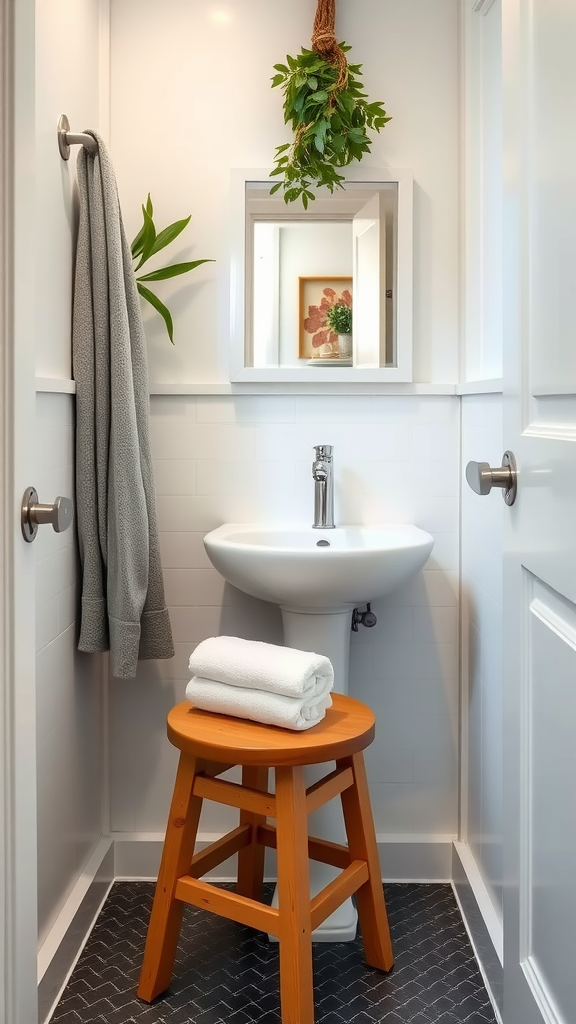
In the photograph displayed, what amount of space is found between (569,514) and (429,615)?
1.32 m

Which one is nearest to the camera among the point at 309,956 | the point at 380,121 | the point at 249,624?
the point at 309,956

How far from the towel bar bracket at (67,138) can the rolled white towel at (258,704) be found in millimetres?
1064

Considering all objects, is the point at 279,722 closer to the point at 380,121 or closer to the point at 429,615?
the point at 429,615

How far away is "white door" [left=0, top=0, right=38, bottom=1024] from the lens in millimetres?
958

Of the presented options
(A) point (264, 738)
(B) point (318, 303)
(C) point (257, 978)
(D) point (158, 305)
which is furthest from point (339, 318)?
(C) point (257, 978)

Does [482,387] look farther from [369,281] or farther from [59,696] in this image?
[59,696]

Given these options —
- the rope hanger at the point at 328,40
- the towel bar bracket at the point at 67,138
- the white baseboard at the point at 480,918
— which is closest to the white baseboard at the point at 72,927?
the white baseboard at the point at 480,918

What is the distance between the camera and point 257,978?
1767mm

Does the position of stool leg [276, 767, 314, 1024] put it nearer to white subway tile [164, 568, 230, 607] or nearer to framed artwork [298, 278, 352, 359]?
white subway tile [164, 568, 230, 607]

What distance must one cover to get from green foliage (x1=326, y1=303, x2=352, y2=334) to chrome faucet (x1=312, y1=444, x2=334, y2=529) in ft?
0.94

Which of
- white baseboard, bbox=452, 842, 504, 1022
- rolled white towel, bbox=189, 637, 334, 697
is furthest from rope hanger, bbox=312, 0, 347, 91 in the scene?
white baseboard, bbox=452, 842, 504, 1022

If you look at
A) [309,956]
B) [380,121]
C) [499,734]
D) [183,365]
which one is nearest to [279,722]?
[309,956]

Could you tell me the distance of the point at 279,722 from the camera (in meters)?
1.55

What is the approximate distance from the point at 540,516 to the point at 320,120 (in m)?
1.34
